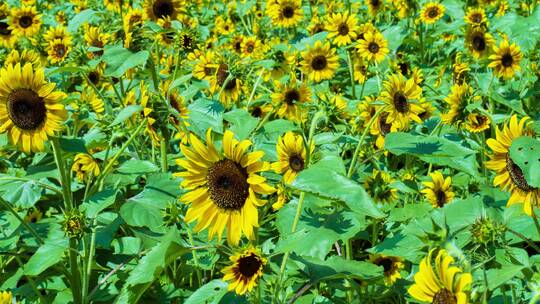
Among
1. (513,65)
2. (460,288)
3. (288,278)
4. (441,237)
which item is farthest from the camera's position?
(513,65)

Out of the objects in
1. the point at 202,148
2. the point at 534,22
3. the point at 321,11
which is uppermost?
the point at 202,148

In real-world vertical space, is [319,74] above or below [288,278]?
below

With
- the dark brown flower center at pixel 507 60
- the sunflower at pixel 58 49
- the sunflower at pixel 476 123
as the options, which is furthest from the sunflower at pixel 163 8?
the dark brown flower center at pixel 507 60

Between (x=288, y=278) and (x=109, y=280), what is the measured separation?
0.69 metres

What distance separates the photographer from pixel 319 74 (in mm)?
3594

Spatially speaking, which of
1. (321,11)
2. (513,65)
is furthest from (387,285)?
(321,11)

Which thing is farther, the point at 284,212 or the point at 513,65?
the point at 513,65

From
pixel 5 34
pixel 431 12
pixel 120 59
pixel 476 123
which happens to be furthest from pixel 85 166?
pixel 431 12

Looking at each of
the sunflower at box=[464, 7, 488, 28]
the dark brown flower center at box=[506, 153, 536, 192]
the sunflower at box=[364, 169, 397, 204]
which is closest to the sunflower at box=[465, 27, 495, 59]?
the sunflower at box=[464, 7, 488, 28]

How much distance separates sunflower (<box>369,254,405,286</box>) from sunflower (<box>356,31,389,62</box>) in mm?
1838

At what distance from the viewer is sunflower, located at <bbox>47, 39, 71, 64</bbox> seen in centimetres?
383

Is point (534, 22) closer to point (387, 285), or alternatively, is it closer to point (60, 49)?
point (387, 285)

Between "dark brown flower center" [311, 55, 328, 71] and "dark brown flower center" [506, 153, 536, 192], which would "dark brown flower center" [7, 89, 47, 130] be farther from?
"dark brown flower center" [311, 55, 328, 71]

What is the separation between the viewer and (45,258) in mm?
1787
